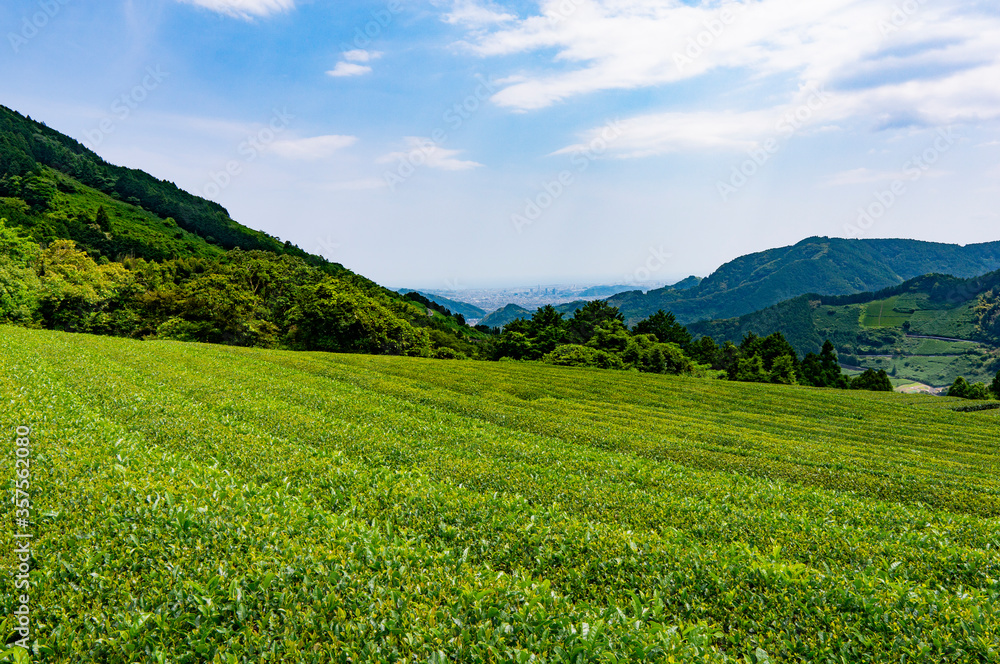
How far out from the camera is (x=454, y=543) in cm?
846

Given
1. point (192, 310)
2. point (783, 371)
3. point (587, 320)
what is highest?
point (192, 310)

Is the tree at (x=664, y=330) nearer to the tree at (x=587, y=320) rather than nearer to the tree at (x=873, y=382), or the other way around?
the tree at (x=587, y=320)

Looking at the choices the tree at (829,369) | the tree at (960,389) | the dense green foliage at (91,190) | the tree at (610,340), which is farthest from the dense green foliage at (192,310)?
the tree at (960,389)

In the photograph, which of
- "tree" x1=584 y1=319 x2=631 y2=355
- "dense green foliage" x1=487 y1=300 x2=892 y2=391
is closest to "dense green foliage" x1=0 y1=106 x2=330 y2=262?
"dense green foliage" x1=487 y1=300 x2=892 y2=391

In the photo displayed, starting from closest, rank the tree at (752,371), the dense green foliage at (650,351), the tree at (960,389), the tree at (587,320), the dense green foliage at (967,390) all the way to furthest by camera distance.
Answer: the dense green foliage at (650,351), the dense green foliage at (967,390), the tree at (960,389), the tree at (752,371), the tree at (587,320)

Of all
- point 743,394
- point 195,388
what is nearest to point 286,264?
point 195,388

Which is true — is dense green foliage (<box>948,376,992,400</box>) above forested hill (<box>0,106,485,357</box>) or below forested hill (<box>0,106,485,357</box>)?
below

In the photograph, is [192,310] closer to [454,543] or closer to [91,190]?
[454,543]

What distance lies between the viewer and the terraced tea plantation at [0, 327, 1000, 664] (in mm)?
5438

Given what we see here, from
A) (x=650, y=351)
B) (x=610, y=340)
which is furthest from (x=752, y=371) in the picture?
(x=610, y=340)

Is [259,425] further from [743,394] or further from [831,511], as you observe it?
[743,394]

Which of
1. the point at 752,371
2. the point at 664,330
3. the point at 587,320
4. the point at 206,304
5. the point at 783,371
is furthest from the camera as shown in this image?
the point at 587,320

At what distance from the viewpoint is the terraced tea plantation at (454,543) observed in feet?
17.8

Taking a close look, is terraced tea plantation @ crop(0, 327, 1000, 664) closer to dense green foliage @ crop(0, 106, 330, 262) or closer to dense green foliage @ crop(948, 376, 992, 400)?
dense green foliage @ crop(948, 376, 992, 400)
